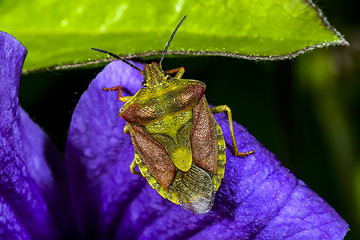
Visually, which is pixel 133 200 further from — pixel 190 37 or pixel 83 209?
pixel 190 37

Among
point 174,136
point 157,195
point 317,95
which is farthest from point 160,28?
point 317,95

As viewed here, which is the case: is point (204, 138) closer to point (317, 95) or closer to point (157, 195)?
point (157, 195)

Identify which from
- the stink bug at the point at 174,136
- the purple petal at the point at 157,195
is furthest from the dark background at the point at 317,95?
the purple petal at the point at 157,195

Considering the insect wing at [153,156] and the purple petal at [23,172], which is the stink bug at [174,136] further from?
the purple petal at [23,172]

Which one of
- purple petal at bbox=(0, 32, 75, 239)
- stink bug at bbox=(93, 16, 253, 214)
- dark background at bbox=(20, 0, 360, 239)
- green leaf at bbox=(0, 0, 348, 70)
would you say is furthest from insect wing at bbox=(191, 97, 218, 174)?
dark background at bbox=(20, 0, 360, 239)

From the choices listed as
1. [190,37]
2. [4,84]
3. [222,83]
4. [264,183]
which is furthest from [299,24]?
[222,83]

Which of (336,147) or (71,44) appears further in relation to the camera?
(336,147)
